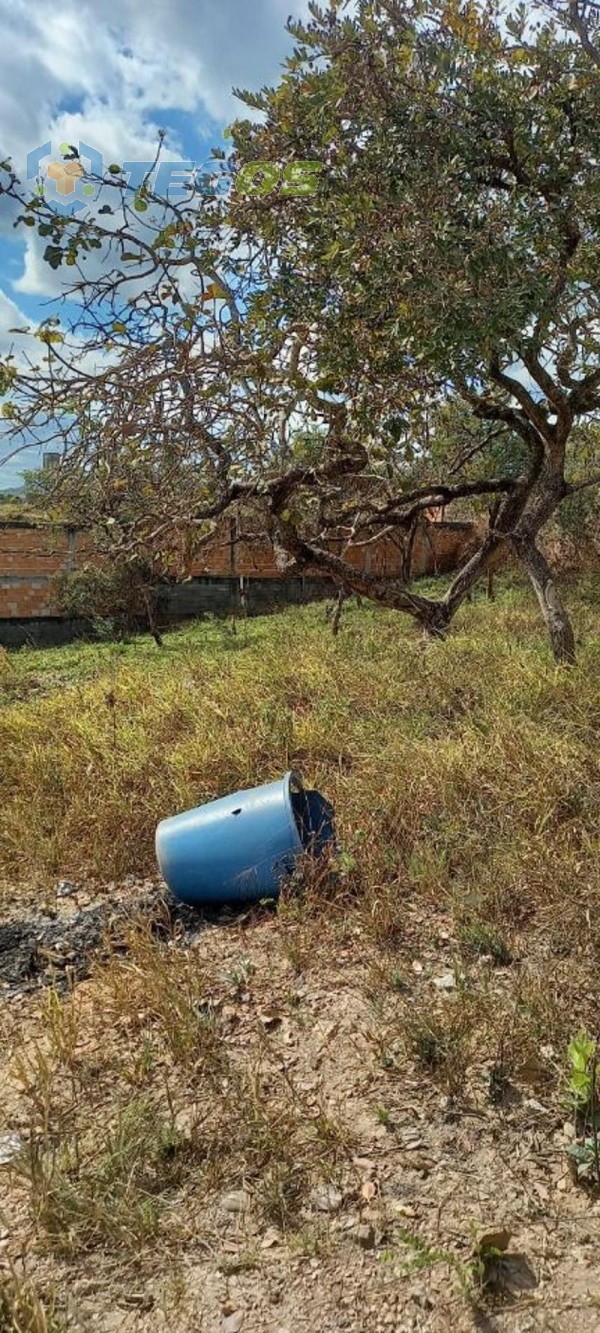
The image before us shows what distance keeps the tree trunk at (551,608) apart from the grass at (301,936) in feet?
0.59

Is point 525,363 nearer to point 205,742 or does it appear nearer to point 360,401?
point 360,401

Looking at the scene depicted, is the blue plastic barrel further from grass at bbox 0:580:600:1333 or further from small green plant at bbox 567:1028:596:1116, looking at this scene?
small green plant at bbox 567:1028:596:1116

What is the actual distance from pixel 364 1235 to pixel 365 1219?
0.04 metres

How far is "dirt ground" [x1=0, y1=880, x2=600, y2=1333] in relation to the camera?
4.52ft

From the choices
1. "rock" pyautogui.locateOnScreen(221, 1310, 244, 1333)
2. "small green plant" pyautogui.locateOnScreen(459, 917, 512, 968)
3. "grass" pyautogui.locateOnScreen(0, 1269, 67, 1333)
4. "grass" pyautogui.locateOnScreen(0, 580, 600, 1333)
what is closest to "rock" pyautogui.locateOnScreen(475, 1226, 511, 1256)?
"grass" pyautogui.locateOnScreen(0, 580, 600, 1333)

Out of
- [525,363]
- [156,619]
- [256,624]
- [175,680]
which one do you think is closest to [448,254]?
[525,363]

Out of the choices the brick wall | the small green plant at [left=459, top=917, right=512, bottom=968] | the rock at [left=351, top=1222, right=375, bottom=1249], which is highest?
the brick wall

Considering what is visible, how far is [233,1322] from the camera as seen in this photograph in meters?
1.37

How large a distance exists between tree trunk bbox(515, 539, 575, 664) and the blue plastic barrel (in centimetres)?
269

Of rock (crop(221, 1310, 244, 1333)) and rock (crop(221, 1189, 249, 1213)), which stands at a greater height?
rock (crop(221, 1189, 249, 1213))

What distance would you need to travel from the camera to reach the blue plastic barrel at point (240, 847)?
2900 mm

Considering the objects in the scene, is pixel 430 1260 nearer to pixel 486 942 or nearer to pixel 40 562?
pixel 486 942

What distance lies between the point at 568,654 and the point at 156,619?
7.82 metres

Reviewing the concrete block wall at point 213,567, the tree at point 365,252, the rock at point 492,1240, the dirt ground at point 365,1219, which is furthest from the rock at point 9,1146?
the concrete block wall at point 213,567
